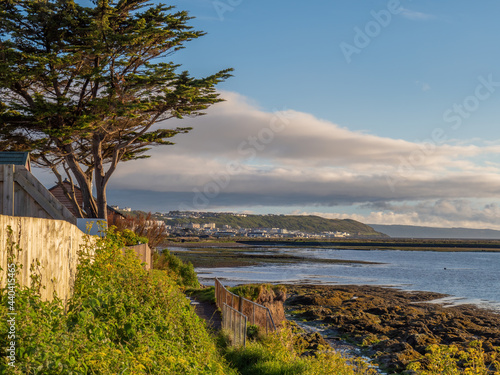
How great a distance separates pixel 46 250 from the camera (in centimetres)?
709

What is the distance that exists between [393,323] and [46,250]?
21106mm

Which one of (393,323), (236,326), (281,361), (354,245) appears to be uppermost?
(236,326)

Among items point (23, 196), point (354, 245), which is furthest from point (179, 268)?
point (354, 245)

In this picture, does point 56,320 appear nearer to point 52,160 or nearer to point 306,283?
point 52,160

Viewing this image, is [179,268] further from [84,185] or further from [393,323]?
[393,323]

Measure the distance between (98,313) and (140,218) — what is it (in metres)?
25.4

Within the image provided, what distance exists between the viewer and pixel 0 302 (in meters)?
5.34

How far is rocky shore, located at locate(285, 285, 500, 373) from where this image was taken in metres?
19.4

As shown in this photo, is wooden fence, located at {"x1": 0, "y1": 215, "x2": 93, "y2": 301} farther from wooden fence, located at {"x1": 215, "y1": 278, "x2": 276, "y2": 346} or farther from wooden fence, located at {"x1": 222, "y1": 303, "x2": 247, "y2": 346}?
wooden fence, located at {"x1": 215, "y1": 278, "x2": 276, "y2": 346}

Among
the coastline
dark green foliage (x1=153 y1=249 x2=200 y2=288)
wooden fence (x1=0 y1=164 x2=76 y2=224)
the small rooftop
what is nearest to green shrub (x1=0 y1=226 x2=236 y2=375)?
wooden fence (x1=0 y1=164 x2=76 y2=224)

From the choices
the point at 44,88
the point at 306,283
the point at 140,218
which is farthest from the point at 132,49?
the point at 306,283

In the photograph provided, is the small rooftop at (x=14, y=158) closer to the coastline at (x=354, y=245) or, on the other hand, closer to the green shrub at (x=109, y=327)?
the green shrub at (x=109, y=327)

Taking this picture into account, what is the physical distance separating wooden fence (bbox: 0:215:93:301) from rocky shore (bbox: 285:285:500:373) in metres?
12.2

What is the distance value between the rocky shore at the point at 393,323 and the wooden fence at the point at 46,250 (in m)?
12.2
